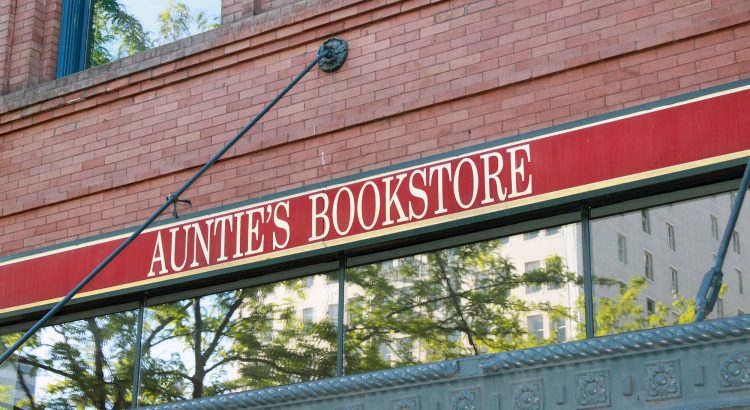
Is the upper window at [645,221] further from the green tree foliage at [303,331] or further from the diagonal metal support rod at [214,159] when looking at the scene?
the diagonal metal support rod at [214,159]

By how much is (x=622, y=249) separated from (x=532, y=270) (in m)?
0.73

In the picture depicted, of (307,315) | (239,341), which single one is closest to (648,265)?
(307,315)

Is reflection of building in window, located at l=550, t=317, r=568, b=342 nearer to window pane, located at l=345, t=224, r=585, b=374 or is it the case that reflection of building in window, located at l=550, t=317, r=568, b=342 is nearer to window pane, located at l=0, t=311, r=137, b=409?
window pane, located at l=345, t=224, r=585, b=374

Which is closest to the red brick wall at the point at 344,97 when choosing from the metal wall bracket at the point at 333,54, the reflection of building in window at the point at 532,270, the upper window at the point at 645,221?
the metal wall bracket at the point at 333,54

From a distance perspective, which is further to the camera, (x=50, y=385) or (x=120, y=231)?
(x=50, y=385)

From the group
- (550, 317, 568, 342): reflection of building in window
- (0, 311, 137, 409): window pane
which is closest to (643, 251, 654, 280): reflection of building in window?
(550, 317, 568, 342): reflection of building in window

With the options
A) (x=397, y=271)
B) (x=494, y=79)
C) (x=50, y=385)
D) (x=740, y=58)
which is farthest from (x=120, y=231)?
(x=740, y=58)

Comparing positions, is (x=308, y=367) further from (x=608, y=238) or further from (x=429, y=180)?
(x=608, y=238)

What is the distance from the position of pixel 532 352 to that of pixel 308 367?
2.95 metres

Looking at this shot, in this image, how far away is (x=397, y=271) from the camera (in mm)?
10516

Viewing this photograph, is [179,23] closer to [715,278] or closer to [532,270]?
[532,270]

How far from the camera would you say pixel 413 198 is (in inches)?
405

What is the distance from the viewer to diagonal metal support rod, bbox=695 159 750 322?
7.78 m

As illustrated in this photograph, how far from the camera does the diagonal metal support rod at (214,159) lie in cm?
1085
